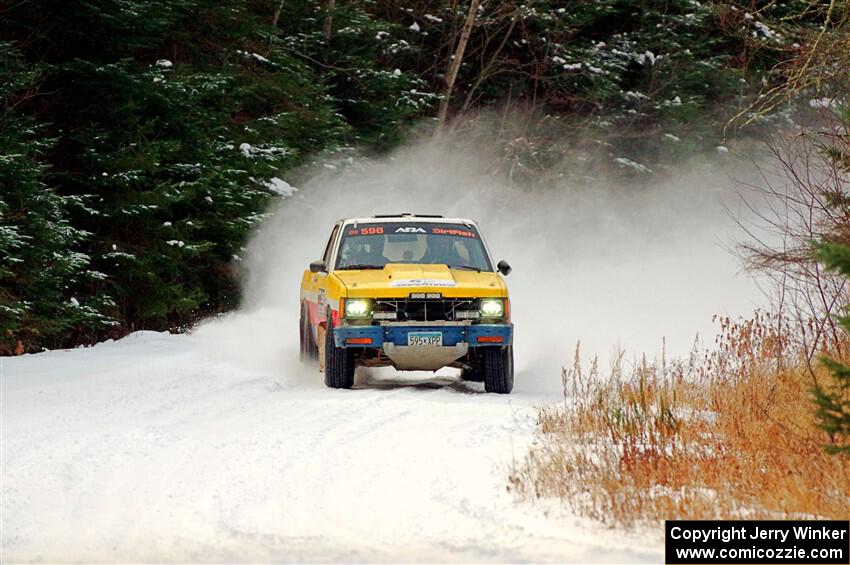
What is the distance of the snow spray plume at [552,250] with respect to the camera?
2064 cm

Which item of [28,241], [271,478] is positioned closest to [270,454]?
[271,478]

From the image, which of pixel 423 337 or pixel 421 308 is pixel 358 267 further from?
pixel 423 337

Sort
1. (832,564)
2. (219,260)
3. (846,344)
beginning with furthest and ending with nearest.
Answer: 1. (219,260)
2. (846,344)
3. (832,564)

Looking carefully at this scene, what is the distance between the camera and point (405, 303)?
1265 cm

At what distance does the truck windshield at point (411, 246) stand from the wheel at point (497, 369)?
4.47ft

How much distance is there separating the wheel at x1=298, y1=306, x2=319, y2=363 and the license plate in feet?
7.95

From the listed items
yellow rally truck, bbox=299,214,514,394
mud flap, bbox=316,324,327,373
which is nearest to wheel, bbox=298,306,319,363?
mud flap, bbox=316,324,327,373

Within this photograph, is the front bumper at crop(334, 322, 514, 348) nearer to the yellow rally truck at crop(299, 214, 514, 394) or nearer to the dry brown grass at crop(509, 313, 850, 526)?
the yellow rally truck at crop(299, 214, 514, 394)

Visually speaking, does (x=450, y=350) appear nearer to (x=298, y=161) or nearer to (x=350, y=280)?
(x=350, y=280)

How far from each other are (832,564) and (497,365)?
22.9ft

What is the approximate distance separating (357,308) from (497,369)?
5.39 feet

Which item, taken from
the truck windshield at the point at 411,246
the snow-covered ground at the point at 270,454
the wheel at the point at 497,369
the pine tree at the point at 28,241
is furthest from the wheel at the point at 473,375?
the pine tree at the point at 28,241

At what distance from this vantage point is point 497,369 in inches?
507

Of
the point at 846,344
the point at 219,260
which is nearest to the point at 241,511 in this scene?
the point at 846,344
